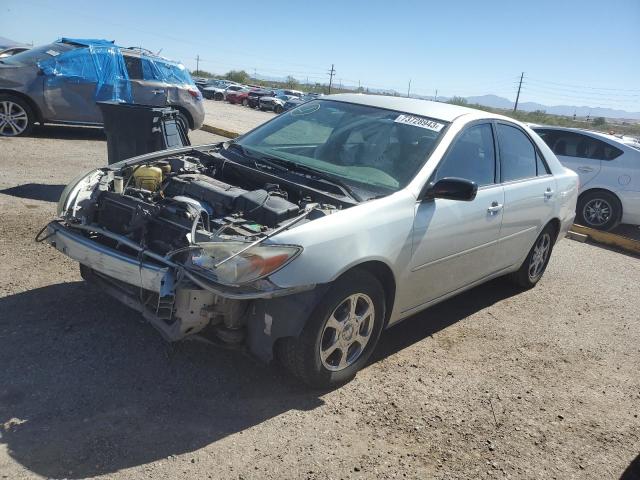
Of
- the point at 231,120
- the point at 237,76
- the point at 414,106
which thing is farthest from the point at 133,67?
the point at 237,76

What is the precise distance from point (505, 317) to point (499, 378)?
1.19 meters

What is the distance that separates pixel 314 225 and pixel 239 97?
40.2 m

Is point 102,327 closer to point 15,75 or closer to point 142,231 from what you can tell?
point 142,231

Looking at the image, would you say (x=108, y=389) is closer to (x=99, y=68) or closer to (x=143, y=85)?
(x=99, y=68)

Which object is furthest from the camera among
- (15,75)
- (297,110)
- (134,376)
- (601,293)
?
(15,75)

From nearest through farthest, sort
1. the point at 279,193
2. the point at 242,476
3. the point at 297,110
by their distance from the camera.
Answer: the point at 242,476, the point at 279,193, the point at 297,110

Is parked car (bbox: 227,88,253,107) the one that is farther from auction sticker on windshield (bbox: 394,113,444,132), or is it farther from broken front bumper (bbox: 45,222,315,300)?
broken front bumper (bbox: 45,222,315,300)

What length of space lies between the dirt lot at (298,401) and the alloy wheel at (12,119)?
5728 millimetres

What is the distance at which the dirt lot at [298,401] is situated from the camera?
269cm

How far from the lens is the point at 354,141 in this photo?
4.21m

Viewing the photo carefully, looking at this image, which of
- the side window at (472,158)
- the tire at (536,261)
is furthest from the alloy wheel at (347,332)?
the tire at (536,261)

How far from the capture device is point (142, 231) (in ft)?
10.8

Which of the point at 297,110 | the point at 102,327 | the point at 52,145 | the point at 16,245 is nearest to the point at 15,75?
the point at 52,145

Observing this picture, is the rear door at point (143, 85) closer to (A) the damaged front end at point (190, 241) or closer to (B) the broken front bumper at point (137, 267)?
(A) the damaged front end at point (190, 241)
